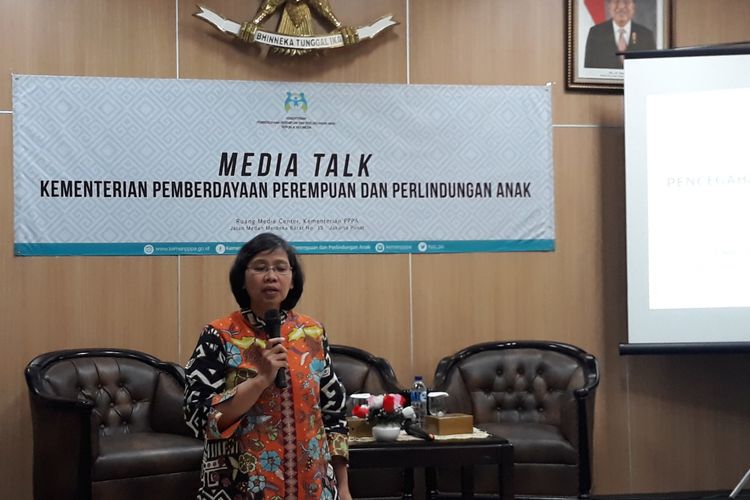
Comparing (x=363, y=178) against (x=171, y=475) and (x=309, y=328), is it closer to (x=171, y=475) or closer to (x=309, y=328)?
(x=171, y=475)

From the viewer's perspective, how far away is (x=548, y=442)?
4508 millimetres

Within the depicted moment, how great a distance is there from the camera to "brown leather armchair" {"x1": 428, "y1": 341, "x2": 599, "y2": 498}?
4512 millimetres

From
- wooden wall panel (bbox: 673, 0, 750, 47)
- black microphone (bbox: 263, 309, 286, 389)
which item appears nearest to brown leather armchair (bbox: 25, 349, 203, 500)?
black microphone (bbox: 263, 309, 286, 389)

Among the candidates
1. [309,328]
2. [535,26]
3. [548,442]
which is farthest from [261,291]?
[535,26]

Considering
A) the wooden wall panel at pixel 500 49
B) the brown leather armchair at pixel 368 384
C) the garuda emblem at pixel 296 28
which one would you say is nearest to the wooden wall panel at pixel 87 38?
the garuda emblem at pixel 296 28

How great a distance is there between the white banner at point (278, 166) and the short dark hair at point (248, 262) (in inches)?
107

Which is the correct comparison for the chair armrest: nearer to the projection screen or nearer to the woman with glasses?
the woman with glasses

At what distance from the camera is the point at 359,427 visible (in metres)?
4.04

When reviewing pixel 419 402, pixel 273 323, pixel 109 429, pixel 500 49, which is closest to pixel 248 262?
pixel 273 323

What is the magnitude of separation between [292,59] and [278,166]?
0.62 metres

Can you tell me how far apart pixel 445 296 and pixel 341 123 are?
3.81ft

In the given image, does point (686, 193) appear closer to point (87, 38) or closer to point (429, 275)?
point (429, 275)

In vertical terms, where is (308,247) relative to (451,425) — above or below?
above

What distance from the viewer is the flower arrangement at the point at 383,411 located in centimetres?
397
